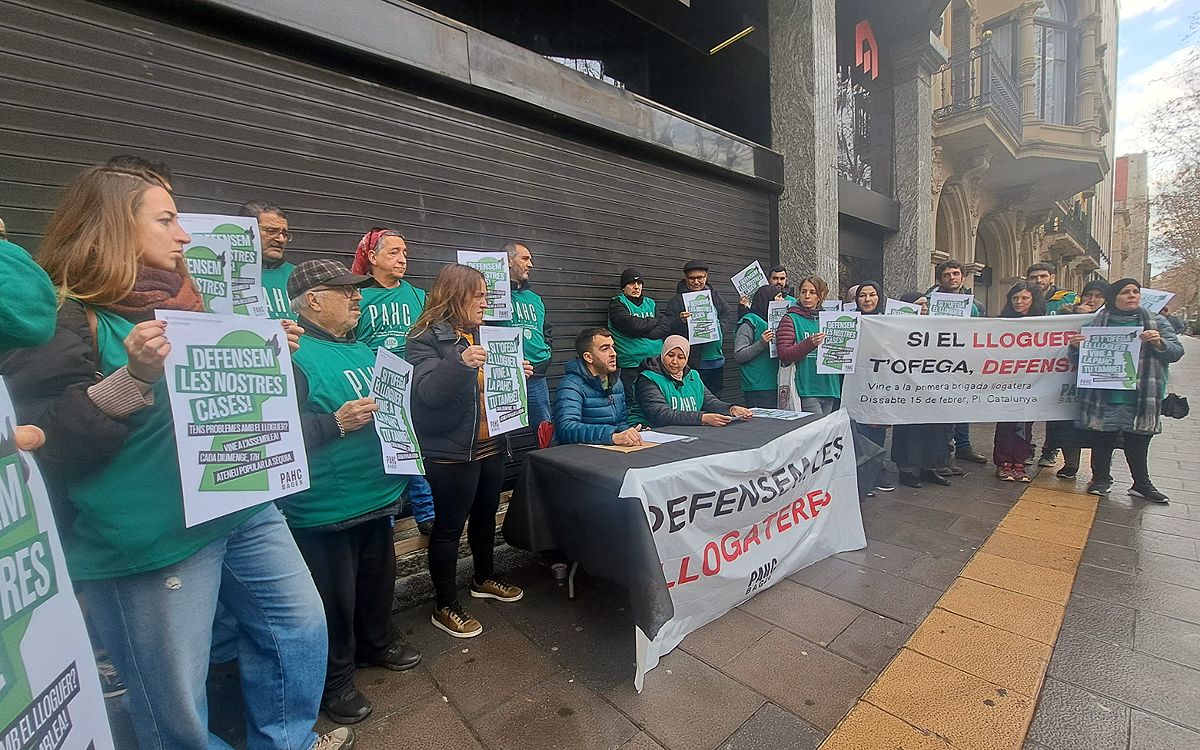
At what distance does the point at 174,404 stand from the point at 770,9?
8098mm

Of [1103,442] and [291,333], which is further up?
[291,333]

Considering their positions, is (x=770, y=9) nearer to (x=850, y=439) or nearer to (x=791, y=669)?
(x=850, y=439)

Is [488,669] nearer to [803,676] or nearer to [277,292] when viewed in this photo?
A: [803,676]

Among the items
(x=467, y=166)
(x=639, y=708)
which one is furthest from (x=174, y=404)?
(x=467, y=166)

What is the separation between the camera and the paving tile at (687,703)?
200 centimetres

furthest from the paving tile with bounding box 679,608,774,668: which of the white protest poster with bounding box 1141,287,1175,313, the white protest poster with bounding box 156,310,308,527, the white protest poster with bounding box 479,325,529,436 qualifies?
the white protest poster with bounding box 1141,287,1175,313

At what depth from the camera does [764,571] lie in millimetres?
2949

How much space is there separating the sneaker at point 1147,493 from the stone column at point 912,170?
19.0 ft

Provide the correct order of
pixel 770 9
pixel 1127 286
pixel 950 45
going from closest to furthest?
pixel 1127 286
pixel 770 9
pixel 950 45

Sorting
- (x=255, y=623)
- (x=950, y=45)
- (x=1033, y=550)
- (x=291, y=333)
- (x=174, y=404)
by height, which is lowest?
(x=1033, y=550)

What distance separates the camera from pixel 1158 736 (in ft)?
6.28

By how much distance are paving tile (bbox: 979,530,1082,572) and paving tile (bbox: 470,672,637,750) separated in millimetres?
2927

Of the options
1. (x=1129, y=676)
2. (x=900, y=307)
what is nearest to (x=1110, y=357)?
(x=900, y=307)

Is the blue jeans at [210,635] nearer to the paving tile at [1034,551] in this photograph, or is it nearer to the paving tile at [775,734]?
the paving tile at [775,734]
